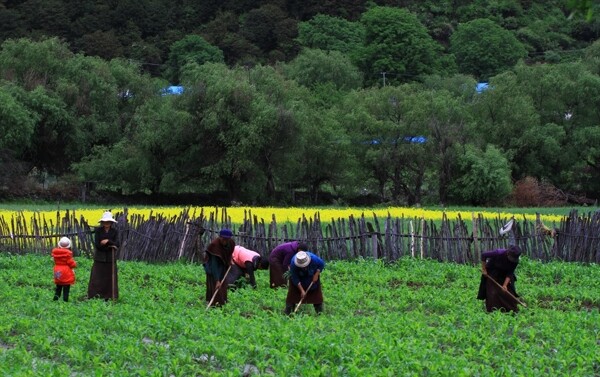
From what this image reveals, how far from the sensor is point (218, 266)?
14.9m

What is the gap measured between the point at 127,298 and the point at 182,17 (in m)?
94.3

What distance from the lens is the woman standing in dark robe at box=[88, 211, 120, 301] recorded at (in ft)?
50.4

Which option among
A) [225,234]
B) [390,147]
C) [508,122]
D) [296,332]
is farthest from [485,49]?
[296,332]

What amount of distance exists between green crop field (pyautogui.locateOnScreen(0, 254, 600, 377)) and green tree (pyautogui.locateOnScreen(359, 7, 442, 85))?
68154 mm

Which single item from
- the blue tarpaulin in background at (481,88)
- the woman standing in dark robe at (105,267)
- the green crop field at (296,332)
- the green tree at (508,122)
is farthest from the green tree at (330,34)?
the woman standing in dark robe at (105,267)

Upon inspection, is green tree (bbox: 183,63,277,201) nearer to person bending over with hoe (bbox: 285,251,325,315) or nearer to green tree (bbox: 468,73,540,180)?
green tree (bbox: 468,73,540,180)

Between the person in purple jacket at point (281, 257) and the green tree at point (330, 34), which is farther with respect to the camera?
the green tree at point (330, 34)

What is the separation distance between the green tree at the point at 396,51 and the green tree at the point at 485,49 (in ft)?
11.0

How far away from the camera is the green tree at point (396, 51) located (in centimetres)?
8519

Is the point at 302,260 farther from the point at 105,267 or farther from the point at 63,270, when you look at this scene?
the point at 63,270

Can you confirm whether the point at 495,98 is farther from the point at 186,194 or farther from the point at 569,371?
the point at 569,371

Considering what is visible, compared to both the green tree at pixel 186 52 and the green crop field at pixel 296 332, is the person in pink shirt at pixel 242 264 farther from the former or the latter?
the green tree at pixel 186 52

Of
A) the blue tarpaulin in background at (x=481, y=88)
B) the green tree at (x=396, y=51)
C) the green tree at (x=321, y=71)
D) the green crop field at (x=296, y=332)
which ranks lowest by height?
the green crop field at (x=296, y=332)

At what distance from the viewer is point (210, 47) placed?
91500mm
